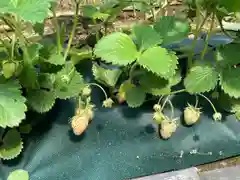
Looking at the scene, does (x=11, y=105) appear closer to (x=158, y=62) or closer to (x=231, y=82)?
(x=158, y=62)

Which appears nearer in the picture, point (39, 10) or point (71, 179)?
point (39, 10)

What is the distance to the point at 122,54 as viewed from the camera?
1.33 metres

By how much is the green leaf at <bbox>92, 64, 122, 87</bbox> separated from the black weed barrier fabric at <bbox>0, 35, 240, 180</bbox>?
8 centimetres

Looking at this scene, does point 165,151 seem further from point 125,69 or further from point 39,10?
point 39,10

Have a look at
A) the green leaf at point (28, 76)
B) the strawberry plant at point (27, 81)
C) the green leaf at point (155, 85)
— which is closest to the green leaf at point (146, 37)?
the green leaf at point (155, 85)

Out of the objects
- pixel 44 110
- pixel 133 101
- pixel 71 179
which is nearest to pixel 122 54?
pixel 133 101

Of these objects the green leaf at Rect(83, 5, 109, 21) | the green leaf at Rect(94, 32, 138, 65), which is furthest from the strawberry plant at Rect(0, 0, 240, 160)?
the green leaf at Rect(83, 5, 109, 21)

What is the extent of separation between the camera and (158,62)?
1289 millimetres

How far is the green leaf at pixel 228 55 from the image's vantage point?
1.40m

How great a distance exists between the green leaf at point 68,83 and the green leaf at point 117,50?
115 mm

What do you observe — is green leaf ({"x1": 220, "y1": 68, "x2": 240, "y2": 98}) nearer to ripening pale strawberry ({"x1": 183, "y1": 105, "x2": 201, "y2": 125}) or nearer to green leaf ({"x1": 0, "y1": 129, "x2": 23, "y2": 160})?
ripening pale strawberry ({"x1": 183, "y1": 105, "x2": 201, "y2": 125})

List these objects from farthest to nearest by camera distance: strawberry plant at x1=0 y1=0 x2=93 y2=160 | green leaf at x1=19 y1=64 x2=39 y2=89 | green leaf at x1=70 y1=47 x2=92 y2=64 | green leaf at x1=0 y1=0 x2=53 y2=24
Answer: green leaf at x1=70 y1=47 x2=92 y2=64
green leaf at x1=19 y1=64 x2=39 y2=89
strawberry plant at x1=0 y1=0 x2=93 y2=160
green leaf at x1=0 y1=0 x2=53 y2=24

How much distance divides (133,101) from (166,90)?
10 cm

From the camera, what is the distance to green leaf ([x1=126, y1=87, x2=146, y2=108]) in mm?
1386
